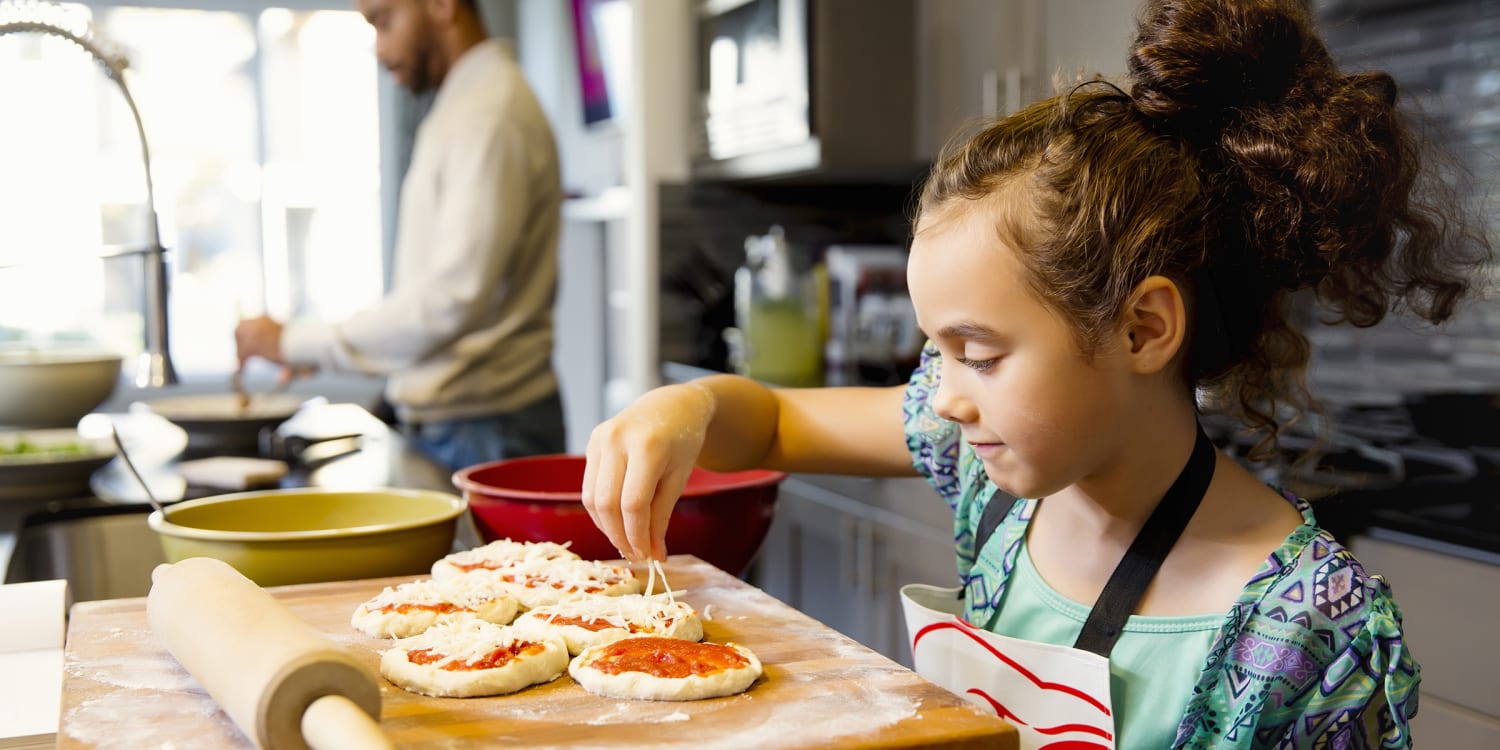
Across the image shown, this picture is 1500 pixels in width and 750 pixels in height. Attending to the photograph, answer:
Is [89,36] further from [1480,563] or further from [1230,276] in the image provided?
[1480,563]

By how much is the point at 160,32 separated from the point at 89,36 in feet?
14.2

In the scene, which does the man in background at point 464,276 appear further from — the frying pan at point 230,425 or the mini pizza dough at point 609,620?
the mini pizza dough at point 609,620

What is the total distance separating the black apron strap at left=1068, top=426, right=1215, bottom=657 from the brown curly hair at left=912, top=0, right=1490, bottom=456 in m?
0.08

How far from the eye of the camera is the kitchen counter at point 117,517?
1.47 m

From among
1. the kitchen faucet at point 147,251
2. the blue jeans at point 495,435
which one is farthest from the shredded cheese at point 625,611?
the blue jeans at point 495,435

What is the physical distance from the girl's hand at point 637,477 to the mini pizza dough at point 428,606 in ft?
0.33

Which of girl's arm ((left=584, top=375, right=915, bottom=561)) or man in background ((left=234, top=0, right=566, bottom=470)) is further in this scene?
man in background ((left=234, top=0, right=566, bottom=470))

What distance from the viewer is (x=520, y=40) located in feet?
19.9

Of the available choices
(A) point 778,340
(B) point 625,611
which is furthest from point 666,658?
(A) point 778,340

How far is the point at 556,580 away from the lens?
1.00 meters

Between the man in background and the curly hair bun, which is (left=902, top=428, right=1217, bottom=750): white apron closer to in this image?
the curly hair bun

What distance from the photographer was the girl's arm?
93cm

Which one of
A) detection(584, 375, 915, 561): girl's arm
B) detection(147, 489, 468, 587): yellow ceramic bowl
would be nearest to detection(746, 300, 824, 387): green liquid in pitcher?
detection(584, 375, 915, 561): girl's arm

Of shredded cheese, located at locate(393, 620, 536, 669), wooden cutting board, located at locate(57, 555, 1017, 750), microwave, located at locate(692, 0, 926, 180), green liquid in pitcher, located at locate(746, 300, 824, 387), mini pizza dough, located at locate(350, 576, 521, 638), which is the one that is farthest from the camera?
green liquid in pitcher, located at locate(746, 300, 824, 387)
